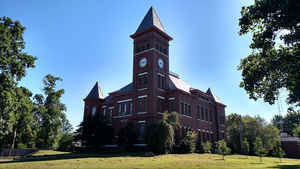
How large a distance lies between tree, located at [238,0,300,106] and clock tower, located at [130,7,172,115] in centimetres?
2291

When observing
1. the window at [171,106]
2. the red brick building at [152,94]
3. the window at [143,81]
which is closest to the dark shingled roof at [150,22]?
the red brick building at [152,94]

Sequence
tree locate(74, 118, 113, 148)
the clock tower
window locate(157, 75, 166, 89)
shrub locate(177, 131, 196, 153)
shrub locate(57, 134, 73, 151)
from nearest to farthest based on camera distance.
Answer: shrub locate(177, 131, 196, 153)
the clock tower
tree locate(74, 118, 113, 148)
window locate(157, 75, 166, 89)
shrub locate(57, 134, 73, 151)

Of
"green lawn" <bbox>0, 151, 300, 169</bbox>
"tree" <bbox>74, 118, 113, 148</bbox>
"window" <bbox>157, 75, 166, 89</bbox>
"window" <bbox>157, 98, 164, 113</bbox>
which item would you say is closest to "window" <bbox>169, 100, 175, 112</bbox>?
"window" <bbox>157, 98, 164, 113</bbox>

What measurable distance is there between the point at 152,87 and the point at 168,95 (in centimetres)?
419

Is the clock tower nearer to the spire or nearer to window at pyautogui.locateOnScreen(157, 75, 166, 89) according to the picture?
window at pyautogui.locateOnScreen(157, 75, 166, 89)

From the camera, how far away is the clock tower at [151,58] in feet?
125

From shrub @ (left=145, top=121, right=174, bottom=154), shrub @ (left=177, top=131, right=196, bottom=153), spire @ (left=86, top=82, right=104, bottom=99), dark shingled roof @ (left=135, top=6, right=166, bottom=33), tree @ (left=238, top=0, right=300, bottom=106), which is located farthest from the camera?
spire @ (left=86, top=82, right=104, bottom=99)

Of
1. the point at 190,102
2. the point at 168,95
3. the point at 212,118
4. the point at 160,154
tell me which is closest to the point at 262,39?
the point at 160,154

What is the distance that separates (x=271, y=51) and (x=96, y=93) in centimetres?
4179

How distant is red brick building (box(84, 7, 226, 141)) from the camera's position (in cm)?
3787

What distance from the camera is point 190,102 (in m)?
42.8

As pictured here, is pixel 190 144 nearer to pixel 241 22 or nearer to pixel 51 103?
pixel 241 22

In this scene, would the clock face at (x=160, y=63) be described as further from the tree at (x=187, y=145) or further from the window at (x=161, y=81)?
the tree at (x=187, y=145)

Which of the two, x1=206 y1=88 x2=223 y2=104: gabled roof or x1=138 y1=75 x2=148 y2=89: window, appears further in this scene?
x1=206 y1=88 x2=223 y2=104: gabled roof
